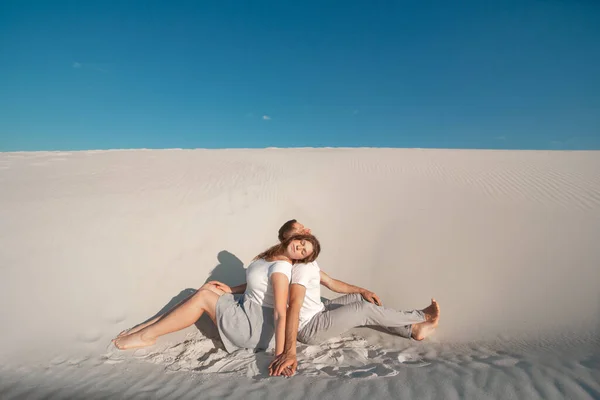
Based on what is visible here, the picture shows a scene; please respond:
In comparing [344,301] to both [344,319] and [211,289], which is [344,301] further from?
[211,289]

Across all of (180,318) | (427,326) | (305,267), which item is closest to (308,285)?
(305,267)

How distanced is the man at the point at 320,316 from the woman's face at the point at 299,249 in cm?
9

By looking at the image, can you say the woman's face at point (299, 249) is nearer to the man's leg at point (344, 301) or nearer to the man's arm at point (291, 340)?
the man's arm at point (291, 340)

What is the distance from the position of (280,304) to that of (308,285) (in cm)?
46

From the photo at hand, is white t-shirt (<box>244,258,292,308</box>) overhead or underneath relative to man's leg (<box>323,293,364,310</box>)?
overhead

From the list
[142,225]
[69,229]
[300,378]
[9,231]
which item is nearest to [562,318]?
[300,378]

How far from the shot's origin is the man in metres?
2.94

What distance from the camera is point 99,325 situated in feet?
13.2

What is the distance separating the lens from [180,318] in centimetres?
334

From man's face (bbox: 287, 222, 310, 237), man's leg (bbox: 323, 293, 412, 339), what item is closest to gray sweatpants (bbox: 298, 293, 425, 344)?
man's leg (bbox: 323, 293, 412, 339)

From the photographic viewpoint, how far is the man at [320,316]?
9.64ft

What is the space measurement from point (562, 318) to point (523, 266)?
981 mm

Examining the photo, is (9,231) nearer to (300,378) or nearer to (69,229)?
(69,229)

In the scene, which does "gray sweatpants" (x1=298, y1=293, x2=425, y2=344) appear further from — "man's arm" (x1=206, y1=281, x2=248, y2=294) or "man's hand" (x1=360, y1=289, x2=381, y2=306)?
"man's arm" (x1=206, y1=281, x2=248, y2=294)
